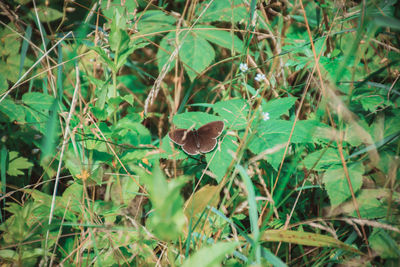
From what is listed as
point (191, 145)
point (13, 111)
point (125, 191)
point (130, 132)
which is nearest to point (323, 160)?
point (191, 145)

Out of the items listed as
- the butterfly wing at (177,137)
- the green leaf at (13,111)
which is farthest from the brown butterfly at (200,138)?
the green leaf at (13,111)

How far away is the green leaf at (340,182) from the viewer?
1630 mm

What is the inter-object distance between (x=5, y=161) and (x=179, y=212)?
157cm

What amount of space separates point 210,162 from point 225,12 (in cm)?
154

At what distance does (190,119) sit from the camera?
6.41ft

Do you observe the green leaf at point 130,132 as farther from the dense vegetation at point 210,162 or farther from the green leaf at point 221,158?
the green leaf at point 221,158

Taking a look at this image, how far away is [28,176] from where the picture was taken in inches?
82.7

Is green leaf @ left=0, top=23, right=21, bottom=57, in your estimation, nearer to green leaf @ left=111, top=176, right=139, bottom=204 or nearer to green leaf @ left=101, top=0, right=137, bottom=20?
green leaf @ left=101, top=0, right=137, bottom=20

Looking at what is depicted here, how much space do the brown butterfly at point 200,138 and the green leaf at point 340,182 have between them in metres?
0.71

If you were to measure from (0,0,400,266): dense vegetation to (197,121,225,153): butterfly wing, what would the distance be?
0.06 metres

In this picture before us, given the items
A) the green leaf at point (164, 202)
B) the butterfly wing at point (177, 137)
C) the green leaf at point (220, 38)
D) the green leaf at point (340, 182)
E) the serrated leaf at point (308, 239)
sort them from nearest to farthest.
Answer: the green leaf at point (164, 202) < the serrated leaf at point (308, 239) < the green leaf at point (340, 182) < the butterfly wing at point (177, 137) < the green leaf at point (220, 38)

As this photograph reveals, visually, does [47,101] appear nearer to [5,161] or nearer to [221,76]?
[5,161]

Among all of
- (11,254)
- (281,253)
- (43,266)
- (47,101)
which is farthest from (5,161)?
(281,253)

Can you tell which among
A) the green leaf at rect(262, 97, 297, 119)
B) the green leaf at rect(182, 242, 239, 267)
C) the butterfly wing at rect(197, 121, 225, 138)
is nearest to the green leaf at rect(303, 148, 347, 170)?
the green leaf at rect(262, 97, 297, 119)
